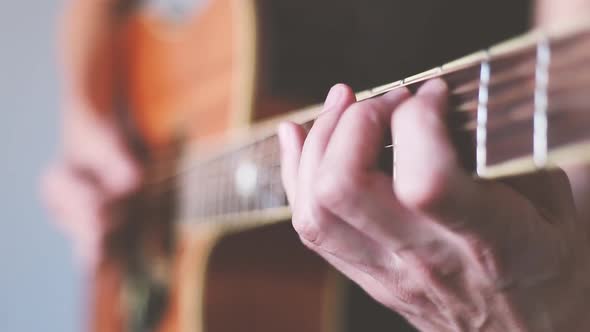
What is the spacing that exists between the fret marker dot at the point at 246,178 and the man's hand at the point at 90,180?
0.30 m

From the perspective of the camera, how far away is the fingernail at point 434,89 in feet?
0.86

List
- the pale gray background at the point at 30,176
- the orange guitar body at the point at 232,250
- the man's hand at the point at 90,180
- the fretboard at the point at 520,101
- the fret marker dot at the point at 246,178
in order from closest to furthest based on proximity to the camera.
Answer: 1. the fretboard at the point at 520,101
2. the fret marker dot at the point at 246,178
3. the orange guitar body at the point at 232,250
4. the man's hand at the point at 90,180
5. the pale gray background at the point at 30,176

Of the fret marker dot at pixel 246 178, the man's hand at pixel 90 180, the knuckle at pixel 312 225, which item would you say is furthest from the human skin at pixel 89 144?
the knuckle at pixel 312 225

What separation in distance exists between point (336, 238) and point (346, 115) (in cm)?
6

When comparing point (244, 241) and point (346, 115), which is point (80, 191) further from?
point (346, 115)

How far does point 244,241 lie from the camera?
63 cm

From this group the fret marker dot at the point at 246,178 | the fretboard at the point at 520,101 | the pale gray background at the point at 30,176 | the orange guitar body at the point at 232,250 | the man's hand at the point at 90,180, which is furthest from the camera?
the pale gray background at the point at 30,176

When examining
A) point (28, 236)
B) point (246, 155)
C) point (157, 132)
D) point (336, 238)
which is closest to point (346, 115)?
point (336, 238)

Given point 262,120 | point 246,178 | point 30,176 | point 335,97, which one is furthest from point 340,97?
point 30,176

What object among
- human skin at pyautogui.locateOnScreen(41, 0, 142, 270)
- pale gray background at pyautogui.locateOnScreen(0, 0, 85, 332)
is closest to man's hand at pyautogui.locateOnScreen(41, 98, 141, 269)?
human skin at pyautogui.locateOnScreen(41, 0, 142, 270)

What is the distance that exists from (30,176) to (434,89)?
120 cm

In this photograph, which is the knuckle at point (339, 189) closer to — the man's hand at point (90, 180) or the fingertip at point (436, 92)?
the fingertip at point (436, 92)

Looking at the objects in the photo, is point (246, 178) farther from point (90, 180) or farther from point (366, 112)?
point (90, 180)

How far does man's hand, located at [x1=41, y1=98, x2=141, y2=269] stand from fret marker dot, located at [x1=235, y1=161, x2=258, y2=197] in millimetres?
297
